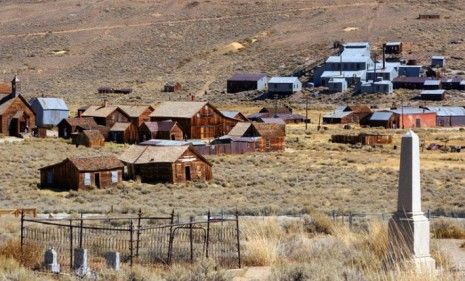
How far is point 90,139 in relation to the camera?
210 ft

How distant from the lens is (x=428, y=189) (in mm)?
41719

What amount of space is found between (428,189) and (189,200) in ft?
34.8

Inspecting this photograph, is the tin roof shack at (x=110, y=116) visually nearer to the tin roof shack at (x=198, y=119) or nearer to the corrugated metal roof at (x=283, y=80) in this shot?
the tin roof shack at (x=198, y=119)

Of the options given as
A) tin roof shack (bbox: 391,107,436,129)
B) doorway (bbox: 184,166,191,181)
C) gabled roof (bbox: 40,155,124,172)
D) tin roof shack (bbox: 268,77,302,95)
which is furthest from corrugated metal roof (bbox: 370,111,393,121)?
gabled roof (bbox: 40,155,124,172)

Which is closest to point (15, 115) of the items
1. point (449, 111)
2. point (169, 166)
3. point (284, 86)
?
point (169, 166)

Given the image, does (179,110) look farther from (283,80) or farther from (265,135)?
(283,80)

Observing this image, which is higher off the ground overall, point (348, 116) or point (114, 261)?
point (348, 116)

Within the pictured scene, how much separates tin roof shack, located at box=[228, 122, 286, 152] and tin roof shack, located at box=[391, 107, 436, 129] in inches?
831

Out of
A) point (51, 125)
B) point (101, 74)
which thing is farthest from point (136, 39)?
point (51, 125)

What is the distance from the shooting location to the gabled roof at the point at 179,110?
69062 mm

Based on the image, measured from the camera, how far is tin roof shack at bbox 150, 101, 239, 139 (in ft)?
225

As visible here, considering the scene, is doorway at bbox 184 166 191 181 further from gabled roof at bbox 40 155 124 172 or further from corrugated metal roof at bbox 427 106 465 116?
corrugated metal roof at bbox 427 106 465 116

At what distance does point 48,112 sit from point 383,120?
90.9 feet

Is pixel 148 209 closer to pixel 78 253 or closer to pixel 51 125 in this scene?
pixel 78 253
